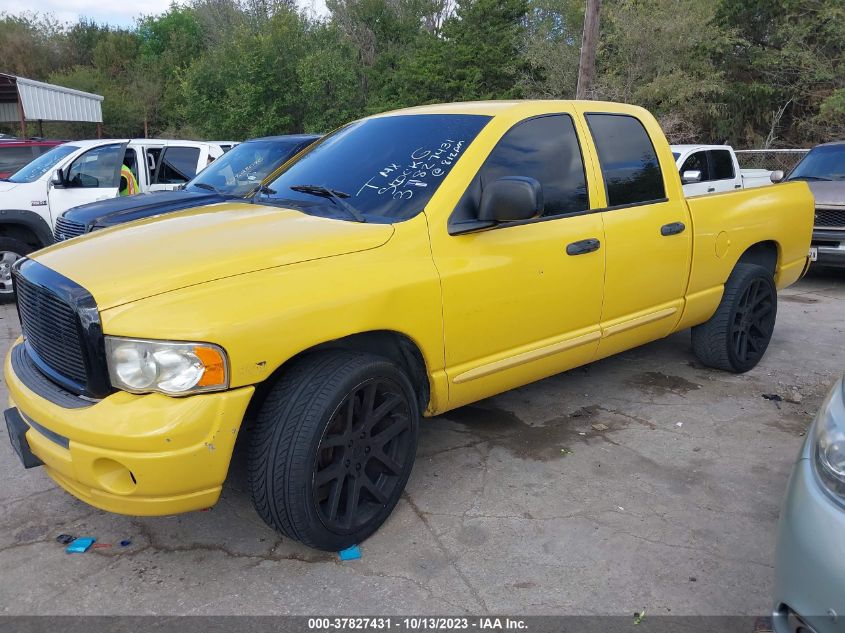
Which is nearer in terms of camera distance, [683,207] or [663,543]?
[663,543]

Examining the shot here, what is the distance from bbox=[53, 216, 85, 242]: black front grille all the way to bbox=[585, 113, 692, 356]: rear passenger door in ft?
15.0

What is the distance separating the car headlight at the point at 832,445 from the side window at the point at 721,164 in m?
9.24

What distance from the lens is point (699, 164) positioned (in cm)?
1043

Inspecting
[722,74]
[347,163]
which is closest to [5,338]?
[347,163]

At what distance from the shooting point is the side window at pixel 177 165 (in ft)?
30.4

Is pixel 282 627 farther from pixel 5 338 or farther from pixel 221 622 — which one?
pixel 5 338

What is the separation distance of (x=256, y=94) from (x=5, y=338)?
2327 centimetres

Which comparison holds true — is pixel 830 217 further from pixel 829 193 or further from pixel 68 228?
pixel 68 228

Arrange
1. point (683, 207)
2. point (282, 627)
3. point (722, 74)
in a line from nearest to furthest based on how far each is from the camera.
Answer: point (282, 627) → point (683, 207) → point (722, 74)

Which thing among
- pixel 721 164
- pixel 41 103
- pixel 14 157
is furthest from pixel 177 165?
pixel 41 103

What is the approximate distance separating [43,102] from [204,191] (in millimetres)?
21256

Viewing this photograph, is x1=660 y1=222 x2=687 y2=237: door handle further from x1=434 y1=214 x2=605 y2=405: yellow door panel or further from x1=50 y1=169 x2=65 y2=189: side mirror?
x1=50 y1=169 x2=65 y2=189: side mirror

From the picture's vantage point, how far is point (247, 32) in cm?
2877

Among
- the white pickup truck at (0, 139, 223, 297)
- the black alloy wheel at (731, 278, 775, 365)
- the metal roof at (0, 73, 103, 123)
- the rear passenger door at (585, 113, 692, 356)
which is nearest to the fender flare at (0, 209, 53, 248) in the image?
the white pickup truck at (0, 139, 223, 297)
